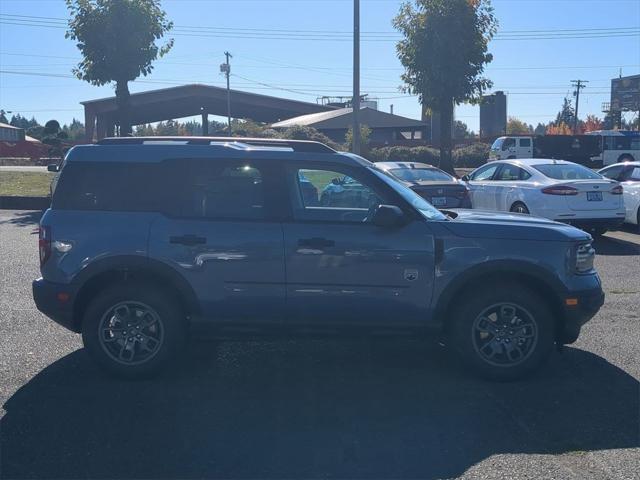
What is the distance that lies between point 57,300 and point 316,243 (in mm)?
2162

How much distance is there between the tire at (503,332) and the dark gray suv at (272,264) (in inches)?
0.5

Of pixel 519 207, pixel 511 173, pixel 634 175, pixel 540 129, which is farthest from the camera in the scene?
pixel 540 129

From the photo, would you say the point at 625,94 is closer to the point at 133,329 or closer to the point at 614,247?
the point at 614,247

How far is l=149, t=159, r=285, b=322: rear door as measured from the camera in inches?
237

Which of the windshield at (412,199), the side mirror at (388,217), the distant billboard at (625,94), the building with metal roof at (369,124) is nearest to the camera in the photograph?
the side mirror at (388,217)

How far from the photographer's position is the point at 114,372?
20.2 ft

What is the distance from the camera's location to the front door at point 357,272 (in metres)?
6.00

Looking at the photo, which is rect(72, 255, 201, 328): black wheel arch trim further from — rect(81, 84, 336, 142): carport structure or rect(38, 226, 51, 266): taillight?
rect(81, 84, 336, 142): carport structure

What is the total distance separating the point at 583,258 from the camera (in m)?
6.29

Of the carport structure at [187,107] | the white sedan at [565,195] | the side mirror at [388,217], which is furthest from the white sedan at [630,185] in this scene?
the carport structure at [187,107]

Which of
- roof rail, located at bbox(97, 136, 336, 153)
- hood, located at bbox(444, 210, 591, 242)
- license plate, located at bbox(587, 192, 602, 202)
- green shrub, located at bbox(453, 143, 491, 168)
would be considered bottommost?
hood, located at bbox(444, 210, 591, 242)

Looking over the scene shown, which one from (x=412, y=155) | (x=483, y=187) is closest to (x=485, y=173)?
(x=483, y=187)

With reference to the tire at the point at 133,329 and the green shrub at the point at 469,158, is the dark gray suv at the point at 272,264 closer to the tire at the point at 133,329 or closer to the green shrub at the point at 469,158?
the tire at the point at 133,329

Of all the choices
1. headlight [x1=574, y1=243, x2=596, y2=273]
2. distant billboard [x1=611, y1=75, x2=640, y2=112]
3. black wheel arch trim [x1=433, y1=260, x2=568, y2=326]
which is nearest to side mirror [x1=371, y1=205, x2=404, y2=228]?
black wheel arch trim [x1=433, y1=260, x2=568, y2=326]
